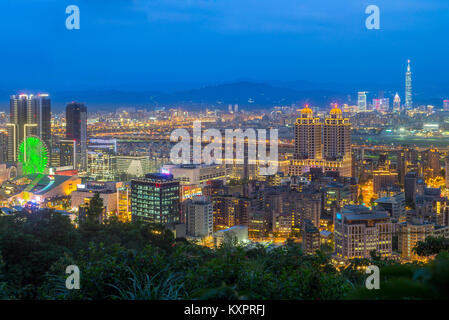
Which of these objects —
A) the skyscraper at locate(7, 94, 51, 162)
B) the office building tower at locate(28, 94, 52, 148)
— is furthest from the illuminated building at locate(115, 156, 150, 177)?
the office building tower at locate(28, 94, 52, 148)

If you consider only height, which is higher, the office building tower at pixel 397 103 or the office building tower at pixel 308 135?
the office building tower at pixel 397 103

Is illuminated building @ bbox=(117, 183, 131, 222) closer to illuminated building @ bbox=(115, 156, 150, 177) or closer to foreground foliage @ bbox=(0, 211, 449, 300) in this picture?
illuminated building @ bbox=(115, 156, 150, 177)

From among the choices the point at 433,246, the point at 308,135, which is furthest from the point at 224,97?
the point at 433,246

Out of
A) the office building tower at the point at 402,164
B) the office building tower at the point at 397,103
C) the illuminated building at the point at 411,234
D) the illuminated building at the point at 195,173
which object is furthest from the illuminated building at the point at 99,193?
the office building tower at the point at 397,103

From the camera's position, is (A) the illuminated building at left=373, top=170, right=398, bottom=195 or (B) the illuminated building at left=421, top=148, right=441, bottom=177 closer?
(A) the illuminated building at left=373, top=170, right=398, bottom=195

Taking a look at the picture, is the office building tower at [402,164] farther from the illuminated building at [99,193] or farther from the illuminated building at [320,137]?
the illuminated building at [99,193]
